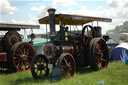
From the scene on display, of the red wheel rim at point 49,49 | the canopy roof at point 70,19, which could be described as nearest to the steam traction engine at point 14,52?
the canopy roof at point 70,19

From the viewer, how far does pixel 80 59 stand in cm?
723

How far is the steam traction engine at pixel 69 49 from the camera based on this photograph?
6.12 metres

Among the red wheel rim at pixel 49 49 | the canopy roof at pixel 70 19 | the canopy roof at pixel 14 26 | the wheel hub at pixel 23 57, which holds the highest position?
the canopy roof at pixel 70 19

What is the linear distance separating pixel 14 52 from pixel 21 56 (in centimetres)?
47

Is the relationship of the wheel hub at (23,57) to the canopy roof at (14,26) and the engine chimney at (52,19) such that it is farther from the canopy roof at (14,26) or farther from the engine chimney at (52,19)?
the engine chimney at (52,19)

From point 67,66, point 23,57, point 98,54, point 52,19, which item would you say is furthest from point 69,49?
point 23,57

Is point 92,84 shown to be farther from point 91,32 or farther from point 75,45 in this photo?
point 91,32

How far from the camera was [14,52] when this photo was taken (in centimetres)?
792

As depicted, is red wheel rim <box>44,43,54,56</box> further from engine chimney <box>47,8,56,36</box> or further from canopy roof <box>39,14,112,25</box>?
canopy roof <box>39,14,112,25</box>

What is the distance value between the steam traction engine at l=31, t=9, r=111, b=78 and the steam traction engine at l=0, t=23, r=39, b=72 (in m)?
1.33

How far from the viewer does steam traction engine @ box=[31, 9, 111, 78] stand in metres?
6.12

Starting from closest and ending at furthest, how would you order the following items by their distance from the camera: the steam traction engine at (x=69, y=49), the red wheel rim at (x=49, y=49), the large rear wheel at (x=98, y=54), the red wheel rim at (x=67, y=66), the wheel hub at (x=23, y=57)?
the red wheel rim at (x=67, y=66)
the steam traction engine at (x=69, y=49)
the red wheel rim at (x=49, y=49)
the large rear wheel at (x=98, y=54)
the wheel hub at (x=23, y=57)

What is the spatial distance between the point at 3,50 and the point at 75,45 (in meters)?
3.76

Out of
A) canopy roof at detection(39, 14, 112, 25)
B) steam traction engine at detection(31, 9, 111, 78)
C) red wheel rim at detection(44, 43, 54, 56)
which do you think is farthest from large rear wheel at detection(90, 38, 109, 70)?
red wheel rim at detection(44, 43, 54, 56)
